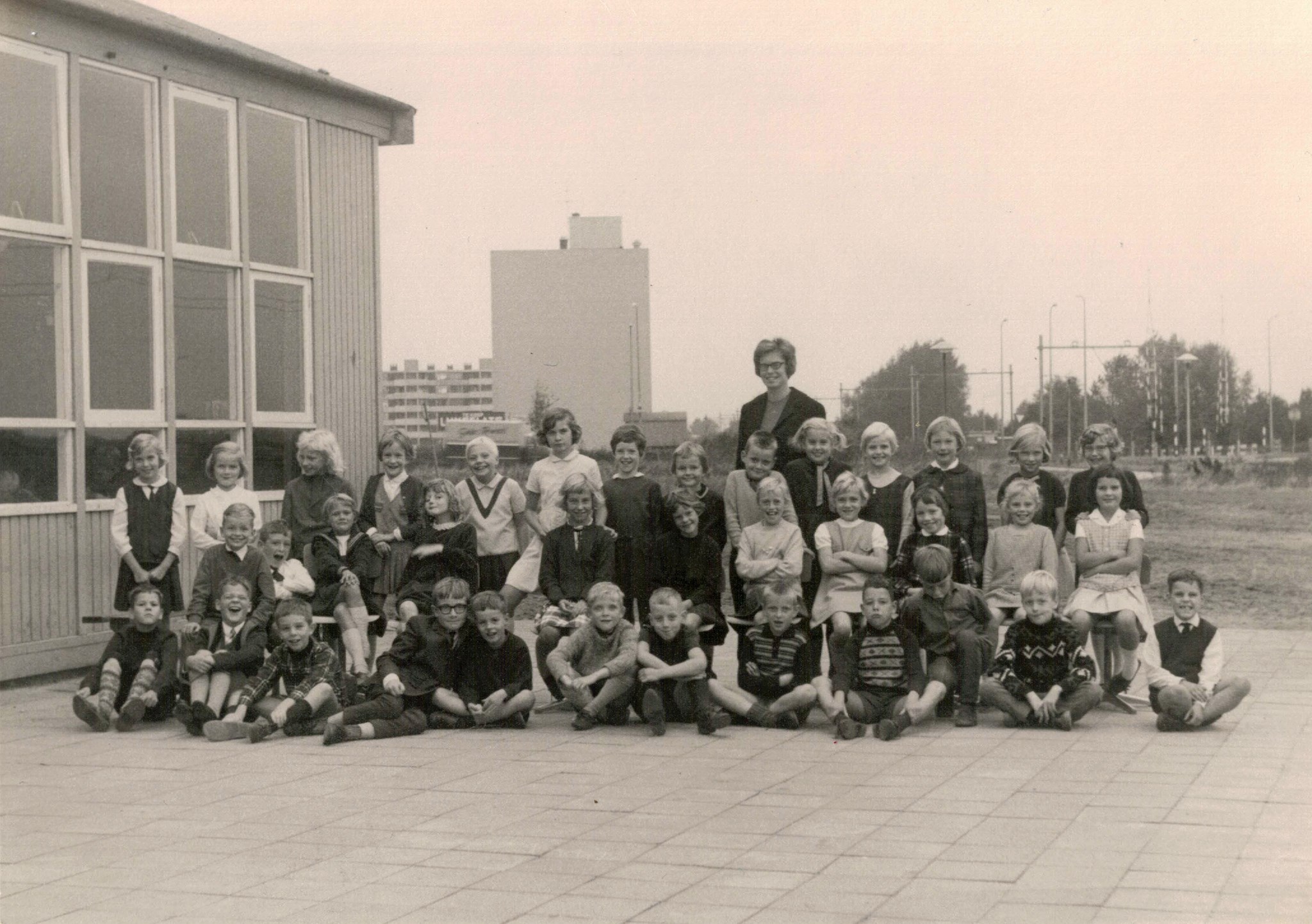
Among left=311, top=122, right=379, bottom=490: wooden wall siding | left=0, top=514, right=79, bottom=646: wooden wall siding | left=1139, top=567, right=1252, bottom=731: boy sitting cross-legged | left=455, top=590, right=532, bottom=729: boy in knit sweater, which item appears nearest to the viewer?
left=1139, top=567, right=1252, bottom=731: boy sitting cross-legged

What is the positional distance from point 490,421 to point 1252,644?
46449mm

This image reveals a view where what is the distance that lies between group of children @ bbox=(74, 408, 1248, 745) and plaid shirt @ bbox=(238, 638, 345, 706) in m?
A: 0.02

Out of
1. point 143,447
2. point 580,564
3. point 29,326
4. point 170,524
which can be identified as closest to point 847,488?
point 580,564

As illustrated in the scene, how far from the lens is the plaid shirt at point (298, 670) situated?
26.0ft

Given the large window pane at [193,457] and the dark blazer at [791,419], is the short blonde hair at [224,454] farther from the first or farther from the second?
the dark blazer at [791,419]

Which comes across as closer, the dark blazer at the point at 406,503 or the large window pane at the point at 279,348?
the dark blazer at the point at 406,503

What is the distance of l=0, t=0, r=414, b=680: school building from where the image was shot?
9352 millimetres

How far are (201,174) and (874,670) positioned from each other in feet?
19.5

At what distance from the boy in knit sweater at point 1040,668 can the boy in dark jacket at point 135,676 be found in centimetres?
437

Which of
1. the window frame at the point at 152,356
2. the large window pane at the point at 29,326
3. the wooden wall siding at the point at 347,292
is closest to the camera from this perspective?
the large window pane at the point at 29,326

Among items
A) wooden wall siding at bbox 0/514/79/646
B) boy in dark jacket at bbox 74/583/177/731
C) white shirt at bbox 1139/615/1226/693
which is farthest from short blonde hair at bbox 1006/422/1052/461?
wooden wall siding at bbox 0/514/79/646

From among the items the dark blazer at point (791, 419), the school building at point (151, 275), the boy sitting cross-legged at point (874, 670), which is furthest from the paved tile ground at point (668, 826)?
the school building at point (151, 275)

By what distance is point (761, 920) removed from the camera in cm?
434

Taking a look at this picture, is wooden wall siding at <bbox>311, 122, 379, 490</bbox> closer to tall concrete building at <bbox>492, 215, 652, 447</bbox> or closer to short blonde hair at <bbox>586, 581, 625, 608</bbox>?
short blonde hair at <bbox>586, 581, 625, 608</bbox>
